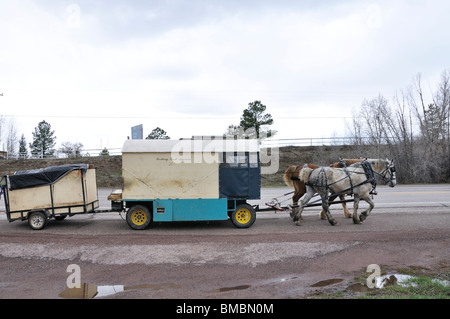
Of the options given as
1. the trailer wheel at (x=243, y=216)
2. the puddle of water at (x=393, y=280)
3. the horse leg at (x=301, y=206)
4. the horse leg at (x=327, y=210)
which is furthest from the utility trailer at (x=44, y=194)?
the puddle of water at (x=393, y=280)

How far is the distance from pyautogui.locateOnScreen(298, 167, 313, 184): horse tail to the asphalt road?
144 cm

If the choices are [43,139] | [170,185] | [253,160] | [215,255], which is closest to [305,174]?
[253,160]

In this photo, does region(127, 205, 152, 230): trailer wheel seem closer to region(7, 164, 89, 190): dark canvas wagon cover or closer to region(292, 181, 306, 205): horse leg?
region(7, 164, 89, 190): dark canvas wagon cover

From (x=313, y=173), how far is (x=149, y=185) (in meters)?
5.19

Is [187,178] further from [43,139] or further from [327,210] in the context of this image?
[43,139]

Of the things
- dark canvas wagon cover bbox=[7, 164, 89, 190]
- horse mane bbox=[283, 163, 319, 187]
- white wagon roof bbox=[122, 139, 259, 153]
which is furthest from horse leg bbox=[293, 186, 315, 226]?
dark canvas wagon cover bbox=[7, 164, 89, 190]

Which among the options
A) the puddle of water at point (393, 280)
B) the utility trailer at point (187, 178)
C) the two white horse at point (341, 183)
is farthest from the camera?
the two white horse at point (341, 183)

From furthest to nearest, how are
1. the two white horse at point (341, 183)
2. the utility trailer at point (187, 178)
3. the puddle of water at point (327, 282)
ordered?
1. the two white horse at point (341, 183)
2. the utility trailer at point (187, 178)
3. the puddle of water at point (327, 282)

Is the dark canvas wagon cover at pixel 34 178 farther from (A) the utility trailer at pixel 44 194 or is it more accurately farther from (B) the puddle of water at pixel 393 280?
(B) the puddle of water at pixel 393 280

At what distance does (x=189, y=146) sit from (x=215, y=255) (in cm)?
383

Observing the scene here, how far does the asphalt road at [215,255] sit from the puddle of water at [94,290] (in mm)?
62

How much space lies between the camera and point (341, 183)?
35.3 ft

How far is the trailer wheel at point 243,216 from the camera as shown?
10.4 m
